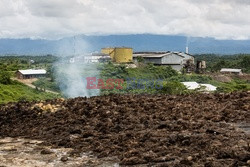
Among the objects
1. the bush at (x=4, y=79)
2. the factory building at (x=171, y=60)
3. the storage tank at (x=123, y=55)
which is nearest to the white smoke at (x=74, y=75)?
the bush at (x=4, y=79)

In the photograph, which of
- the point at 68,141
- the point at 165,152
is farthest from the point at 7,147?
the point at 165,152

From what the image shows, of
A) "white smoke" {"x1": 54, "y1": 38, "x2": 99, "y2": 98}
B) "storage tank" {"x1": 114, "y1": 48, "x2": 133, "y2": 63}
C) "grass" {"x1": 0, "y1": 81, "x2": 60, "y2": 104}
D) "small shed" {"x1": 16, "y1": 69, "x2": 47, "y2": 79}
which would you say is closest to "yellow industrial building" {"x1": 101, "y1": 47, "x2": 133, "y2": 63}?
"storage tank" {"x1": 114, "y1": 48, "x2": 133, "y2": 63}

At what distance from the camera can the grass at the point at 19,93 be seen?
129 feet

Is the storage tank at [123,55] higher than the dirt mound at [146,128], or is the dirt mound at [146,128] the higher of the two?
the storage tank at [123,55]

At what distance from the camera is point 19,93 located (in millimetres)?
44562

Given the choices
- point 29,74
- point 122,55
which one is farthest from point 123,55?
point 29,74

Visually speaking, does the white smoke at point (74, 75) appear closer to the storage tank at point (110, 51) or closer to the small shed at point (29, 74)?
the small shed at point (29, 74)

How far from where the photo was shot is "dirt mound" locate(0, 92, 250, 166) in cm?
938

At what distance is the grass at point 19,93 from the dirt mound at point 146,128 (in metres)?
21.2

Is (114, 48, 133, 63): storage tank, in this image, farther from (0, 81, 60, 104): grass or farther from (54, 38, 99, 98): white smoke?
(0, 81, 60, 104): grass

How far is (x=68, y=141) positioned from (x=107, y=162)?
8.92ft

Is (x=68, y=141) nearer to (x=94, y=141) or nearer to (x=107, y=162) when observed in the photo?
(x=94, y=141)

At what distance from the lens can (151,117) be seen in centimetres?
1434

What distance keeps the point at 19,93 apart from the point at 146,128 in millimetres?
33930
